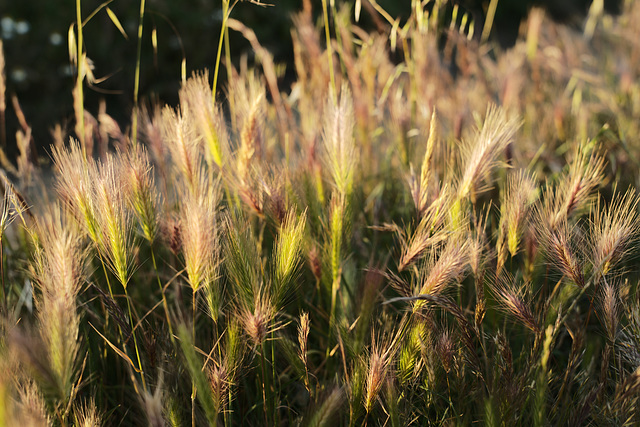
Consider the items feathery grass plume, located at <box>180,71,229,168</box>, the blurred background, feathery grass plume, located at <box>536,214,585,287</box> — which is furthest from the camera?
the blurred background

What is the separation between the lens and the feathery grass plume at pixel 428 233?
85 cm

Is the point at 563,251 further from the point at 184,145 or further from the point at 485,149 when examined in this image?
the point at 184,145

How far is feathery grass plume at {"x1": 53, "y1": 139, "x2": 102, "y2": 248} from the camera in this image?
2.61 ft

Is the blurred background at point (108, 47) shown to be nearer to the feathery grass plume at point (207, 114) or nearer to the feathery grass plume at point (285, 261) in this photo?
the feathery grass plume at point (207, 114)

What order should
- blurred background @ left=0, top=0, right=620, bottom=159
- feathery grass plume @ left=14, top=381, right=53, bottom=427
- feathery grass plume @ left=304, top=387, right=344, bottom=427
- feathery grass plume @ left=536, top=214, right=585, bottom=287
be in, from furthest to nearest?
1. blurred background @ left=0, top=0, right=620, bottom=159
2. feathery grass plume @ left=536, top=214, right=585, bottom=287
3. feathery grass plume @ left=304, top=387, right=344, bottom=427
4. feathery grass plume @ left=14, top=381, right=53, bottom=427

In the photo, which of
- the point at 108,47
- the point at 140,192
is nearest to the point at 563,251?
the point at 140,192

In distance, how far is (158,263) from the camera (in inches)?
54.1

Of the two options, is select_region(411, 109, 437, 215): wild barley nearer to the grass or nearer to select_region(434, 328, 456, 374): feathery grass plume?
the grass

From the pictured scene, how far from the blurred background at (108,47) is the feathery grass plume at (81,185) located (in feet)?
9.19

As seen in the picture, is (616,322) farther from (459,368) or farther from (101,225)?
(101,225)

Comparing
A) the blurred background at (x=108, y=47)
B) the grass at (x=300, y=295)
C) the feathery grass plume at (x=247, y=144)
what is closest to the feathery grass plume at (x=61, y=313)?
the grass at (x=300, y=295)

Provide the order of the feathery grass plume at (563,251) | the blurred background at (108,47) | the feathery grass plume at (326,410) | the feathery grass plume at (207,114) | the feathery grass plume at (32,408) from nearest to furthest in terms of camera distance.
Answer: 1. the feathery grass plume at (32,408)
2. the feathery grass plume at (326,410)
3. the feathery grass plume at (563,251)
4. the feathery grass plume at (207,114)
5. the blurred background at (108,47)

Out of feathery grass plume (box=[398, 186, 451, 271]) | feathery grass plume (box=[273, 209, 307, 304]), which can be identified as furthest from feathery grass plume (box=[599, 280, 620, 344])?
feathery grass plume (box=[273, 209, 307, 304])

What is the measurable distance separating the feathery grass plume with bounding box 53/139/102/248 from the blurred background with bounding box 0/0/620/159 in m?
A: 2.80
